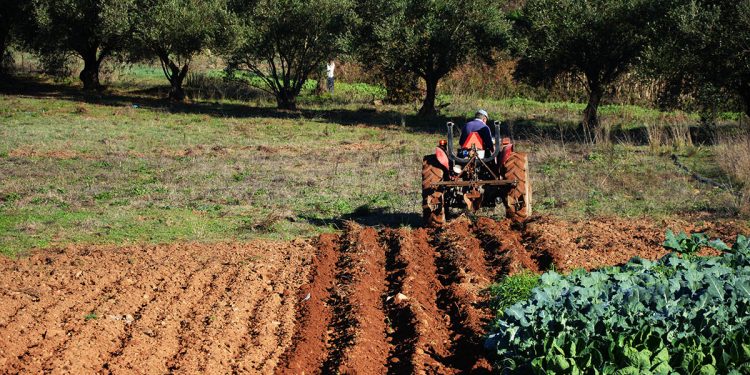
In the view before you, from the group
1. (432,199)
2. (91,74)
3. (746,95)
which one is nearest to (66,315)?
(432,199)

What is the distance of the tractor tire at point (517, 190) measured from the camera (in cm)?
1352

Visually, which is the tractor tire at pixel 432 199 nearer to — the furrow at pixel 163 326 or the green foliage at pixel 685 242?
the furrow at pixel 163 326

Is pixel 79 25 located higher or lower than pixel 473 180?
higher

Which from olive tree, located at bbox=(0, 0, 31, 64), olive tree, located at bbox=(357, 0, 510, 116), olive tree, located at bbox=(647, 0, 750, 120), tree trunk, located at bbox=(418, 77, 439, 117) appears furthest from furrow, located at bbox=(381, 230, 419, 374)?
olive tree, located at bbox=(0, 0, 31, 64)

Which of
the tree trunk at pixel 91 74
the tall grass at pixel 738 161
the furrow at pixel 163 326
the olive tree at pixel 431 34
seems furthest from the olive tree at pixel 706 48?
the tree trunk at pixel 91 74

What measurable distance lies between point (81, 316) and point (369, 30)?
22.1 metres

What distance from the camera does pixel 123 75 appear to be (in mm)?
41250

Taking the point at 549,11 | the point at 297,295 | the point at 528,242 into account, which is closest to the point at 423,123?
the point at 549,11

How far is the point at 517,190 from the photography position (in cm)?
1353

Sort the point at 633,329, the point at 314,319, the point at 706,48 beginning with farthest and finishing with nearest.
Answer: the point at 706,48 < the point at 314,319 < the point at 633,329

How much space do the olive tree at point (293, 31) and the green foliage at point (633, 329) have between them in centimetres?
2301

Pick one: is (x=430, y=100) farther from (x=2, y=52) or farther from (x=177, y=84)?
(x=2, y=52)

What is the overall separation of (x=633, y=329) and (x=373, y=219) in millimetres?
8220

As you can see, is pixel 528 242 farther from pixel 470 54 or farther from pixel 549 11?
pixel 470 54
